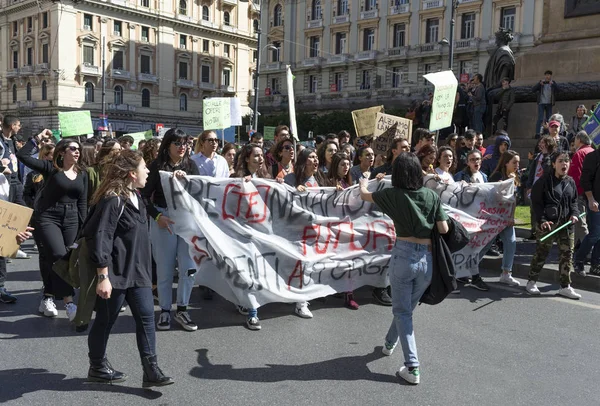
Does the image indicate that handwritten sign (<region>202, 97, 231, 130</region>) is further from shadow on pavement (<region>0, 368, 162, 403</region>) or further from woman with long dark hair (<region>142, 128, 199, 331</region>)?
shadow on pavement (<region>0, 368, 162, 403</region>)

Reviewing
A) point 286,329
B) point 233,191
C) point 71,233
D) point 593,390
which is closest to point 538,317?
point 593,390

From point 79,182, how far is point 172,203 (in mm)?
965

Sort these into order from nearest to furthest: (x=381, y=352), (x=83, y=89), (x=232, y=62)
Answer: (x=381, y=352), (x=83, y=89), (x=232, y=62)

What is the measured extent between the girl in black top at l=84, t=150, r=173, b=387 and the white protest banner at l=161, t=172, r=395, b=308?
1396mm

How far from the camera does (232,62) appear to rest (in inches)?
2990

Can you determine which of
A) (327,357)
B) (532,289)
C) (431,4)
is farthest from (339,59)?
(327,357)

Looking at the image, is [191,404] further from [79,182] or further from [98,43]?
[98,43]

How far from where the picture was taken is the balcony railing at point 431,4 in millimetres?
52438

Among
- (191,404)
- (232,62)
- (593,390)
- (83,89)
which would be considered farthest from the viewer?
(232,62)

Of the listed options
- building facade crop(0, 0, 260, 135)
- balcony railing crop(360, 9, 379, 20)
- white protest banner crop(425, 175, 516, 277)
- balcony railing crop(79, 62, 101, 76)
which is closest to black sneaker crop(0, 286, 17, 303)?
white protest banner crop(425, 175, 516, 277)

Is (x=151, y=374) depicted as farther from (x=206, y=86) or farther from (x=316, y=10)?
(x=206, y=86)

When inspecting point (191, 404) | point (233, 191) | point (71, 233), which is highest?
point (233, 191)

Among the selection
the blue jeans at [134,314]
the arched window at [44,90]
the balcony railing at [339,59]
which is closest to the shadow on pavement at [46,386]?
the blue jeans at [134,314]

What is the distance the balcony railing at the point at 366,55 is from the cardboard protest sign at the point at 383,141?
4856cm
